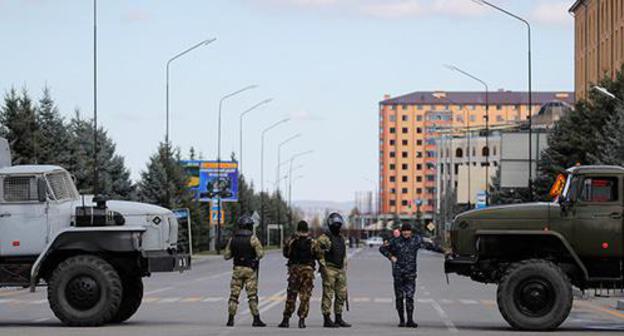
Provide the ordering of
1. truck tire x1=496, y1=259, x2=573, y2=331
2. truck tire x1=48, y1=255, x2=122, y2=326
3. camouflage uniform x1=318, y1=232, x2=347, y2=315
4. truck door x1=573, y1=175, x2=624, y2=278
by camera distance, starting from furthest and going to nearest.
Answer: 1. camouflage uniform x1=318, y1=232, x2=347, y2=315
2. truck tire x1=48, y1=255, x2=122, y2=326
3. truck door x1=573, y1=175, x2=624, y2=278
4. truck tire x1=496, y1=259, x2=573, y2=331

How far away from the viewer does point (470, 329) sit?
23016 millimetres

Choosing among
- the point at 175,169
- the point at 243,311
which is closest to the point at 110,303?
the point at 243,311

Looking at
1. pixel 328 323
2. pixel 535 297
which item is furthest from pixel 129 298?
pixel 535 297

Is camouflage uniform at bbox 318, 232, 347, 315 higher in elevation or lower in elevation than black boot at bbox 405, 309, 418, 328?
higher

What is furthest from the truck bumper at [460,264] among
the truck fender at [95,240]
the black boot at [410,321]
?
the truck fender at [95,240]

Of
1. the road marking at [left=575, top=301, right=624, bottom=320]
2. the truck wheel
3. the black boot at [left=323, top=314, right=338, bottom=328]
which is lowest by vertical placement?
the road marking at [left=575, top=301, right=624, bottom=320]

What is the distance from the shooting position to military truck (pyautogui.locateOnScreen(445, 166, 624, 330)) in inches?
885

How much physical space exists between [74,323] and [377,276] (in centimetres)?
2970

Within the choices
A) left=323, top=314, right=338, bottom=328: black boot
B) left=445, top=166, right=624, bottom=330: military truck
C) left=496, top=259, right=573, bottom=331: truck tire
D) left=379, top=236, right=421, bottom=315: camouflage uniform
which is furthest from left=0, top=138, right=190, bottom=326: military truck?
left=496, top=259, right=573, bottom=331: truck tire

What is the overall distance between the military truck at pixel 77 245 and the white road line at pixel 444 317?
15.1ft

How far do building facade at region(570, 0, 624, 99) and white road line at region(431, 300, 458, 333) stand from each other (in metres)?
59.0

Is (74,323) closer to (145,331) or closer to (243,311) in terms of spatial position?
(145,331)

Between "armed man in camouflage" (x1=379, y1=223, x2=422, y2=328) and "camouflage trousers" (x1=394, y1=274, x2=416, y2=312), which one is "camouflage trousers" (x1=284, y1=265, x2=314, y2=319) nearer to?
"armed man in camouflage" (x1=379, y1=223, x2=422, y2=328)

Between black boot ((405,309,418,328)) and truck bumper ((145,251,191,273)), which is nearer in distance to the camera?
black boot ((405,309,418,328))
